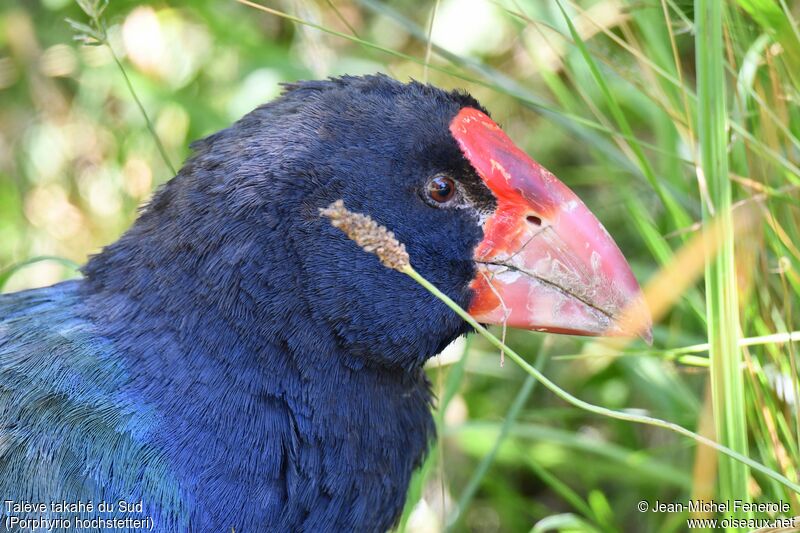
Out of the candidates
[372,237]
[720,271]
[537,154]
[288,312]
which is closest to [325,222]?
[288,312]

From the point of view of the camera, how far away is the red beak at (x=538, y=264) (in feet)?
6.95

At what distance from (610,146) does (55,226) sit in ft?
8.01

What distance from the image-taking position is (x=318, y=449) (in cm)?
206

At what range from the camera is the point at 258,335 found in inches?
79.4

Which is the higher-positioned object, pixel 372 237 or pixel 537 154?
pixel 537 154

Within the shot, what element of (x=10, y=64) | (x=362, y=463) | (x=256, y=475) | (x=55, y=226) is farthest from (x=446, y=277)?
(x=10, y=64)

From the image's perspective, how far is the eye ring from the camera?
2.12 metres

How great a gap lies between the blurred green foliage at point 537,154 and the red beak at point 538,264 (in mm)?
204

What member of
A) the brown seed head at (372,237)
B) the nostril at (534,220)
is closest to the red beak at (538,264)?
the nostril at (534,220)

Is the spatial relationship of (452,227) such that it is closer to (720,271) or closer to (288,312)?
(288,312)

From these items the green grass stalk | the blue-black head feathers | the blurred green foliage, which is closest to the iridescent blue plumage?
the blue-black head feathers

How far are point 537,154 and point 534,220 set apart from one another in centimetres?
205

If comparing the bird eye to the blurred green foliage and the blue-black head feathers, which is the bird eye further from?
the blurred green foliage

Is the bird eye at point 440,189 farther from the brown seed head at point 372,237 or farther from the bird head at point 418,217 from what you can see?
the brown seed head at point 372,237
